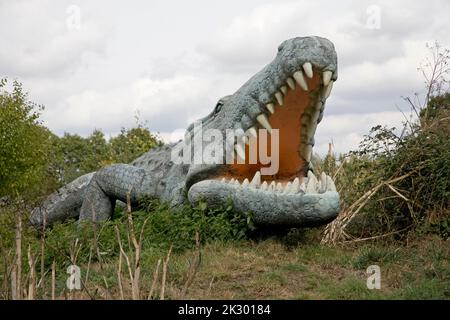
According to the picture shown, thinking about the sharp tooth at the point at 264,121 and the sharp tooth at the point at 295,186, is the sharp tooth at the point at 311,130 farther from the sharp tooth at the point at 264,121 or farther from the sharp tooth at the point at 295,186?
the sharp tooth at the point at 295,186

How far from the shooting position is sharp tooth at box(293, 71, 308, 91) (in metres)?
6.52

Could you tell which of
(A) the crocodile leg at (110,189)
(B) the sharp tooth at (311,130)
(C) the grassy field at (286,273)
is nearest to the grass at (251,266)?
(C) the grassy field at (286,273)

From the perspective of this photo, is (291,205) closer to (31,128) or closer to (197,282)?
(197,282)

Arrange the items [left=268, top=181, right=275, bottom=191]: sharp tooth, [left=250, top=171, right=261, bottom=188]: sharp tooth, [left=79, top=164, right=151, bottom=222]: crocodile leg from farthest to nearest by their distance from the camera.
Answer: [left=79, top=164, right=151, bottom=222]: crocodile leg
[left=250, top=171, right=261, bottom=188]: sharp tooth
[left=268, top=181, right=275, bottom=191]: sharp tooth

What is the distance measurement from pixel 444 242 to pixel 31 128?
1633 cm

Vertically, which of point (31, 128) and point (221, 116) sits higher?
point (31, 128)

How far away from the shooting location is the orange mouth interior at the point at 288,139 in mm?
6730

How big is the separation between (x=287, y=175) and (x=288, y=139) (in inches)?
15.7

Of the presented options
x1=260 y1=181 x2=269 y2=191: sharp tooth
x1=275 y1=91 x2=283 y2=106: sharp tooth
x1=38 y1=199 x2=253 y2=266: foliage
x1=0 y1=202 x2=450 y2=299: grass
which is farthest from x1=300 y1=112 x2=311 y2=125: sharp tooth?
x1=0 y1=202 x2=450 y2=299: grass

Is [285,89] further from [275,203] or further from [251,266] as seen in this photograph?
[251,266]

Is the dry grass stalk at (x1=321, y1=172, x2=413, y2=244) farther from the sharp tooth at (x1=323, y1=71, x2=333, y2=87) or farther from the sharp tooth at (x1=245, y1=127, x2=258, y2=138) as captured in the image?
the sharp tooth at (x1=323, y1=71, x2=333, y2=87)

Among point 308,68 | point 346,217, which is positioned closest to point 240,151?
point 308,68
